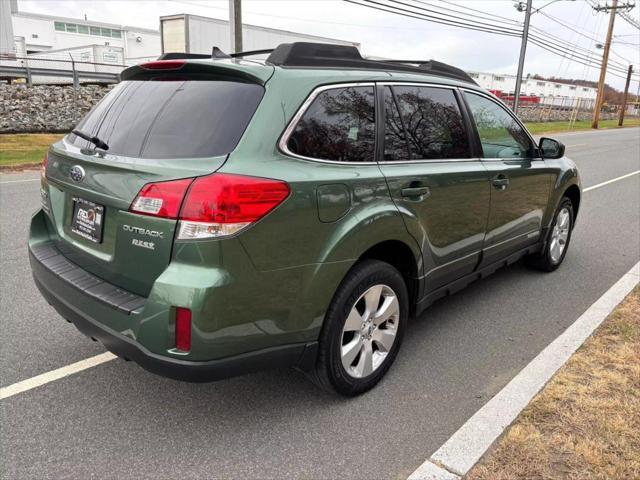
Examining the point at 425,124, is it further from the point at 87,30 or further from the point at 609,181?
the point at 87,30

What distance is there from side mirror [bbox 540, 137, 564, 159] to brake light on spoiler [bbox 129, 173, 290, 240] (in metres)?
3.35

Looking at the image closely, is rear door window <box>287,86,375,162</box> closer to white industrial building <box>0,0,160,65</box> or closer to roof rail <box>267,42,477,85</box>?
roof rail <box>267,42,477,85</box>

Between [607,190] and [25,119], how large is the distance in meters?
19.0

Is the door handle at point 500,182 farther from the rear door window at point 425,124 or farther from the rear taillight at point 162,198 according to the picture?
the rear taillight at point 162,198

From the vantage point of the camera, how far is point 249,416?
9.36 feet

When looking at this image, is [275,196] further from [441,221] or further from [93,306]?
[441,221]

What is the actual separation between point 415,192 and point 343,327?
0.92 metres

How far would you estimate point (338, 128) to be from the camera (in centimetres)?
278

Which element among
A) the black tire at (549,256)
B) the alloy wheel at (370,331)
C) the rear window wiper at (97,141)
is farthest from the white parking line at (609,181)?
the rear window wiper at (97,141)

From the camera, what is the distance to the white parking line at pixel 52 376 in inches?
118

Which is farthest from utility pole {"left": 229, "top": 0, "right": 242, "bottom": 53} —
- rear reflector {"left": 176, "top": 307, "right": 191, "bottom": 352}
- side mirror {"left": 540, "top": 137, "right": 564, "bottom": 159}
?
rear reflector {"left": 176, "top": 307, "right": 191, "bottom": 352}

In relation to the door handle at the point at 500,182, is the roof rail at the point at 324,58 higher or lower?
higher

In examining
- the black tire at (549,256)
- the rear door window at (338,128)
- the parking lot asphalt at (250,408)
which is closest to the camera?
the parking lot asphalt at (250,408)

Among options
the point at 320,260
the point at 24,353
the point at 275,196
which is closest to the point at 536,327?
the point at 320,260
